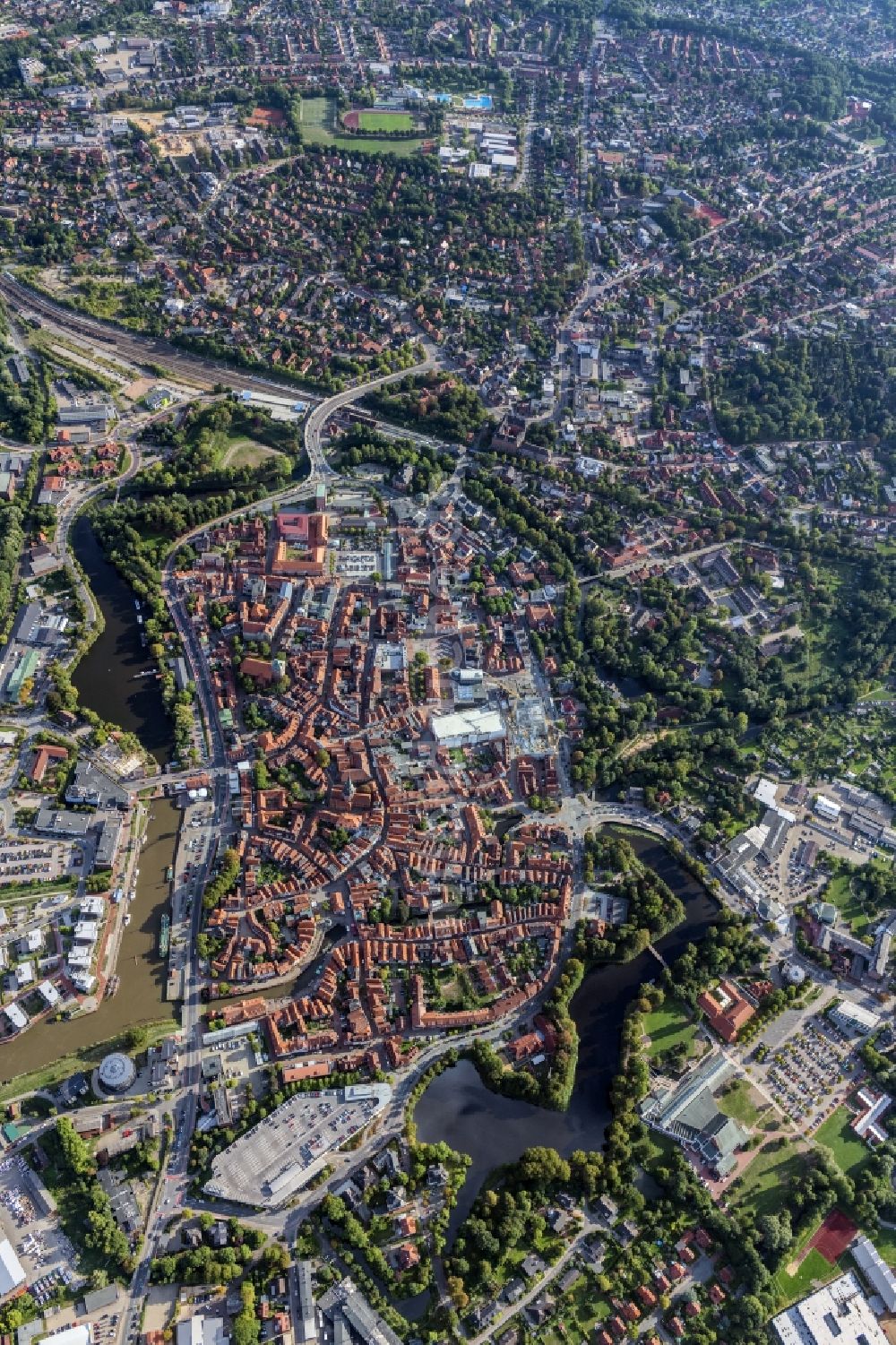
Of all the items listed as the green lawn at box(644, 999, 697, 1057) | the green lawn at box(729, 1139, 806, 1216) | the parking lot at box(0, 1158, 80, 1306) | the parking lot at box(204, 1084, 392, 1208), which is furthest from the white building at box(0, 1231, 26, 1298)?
the green lawn at box(729, 1139, 806, 1216)

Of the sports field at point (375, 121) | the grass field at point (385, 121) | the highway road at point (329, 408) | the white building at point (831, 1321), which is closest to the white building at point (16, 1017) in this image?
the white building at point (831, 1321)

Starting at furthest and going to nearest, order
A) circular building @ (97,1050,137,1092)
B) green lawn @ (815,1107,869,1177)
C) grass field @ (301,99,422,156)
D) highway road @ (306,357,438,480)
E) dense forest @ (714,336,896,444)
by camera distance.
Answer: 1. grass field @ (301,99,422,156)
2. dense forest @ (714,336,896,444)
3. highway road @ (306,357,438,480)
4. green lawn @ (815,1107,869,1177)
5. circular building @ (97,1050,137,1092)

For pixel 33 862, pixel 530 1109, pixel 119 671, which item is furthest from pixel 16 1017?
pixel 530 1109

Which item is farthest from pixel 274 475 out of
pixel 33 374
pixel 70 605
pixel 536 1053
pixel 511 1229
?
pixel 511 1229

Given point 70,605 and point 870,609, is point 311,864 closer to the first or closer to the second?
point 70,605

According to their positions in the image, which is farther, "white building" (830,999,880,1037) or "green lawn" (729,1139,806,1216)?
"white building" (830,999,880,1037)

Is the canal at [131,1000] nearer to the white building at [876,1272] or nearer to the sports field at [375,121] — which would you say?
the white building at [876,1272]

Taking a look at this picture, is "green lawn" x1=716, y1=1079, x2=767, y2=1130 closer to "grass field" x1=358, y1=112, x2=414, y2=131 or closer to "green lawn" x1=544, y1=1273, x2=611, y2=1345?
"green lawn" x1=544, y1=1273, x2=611, y2=1345
